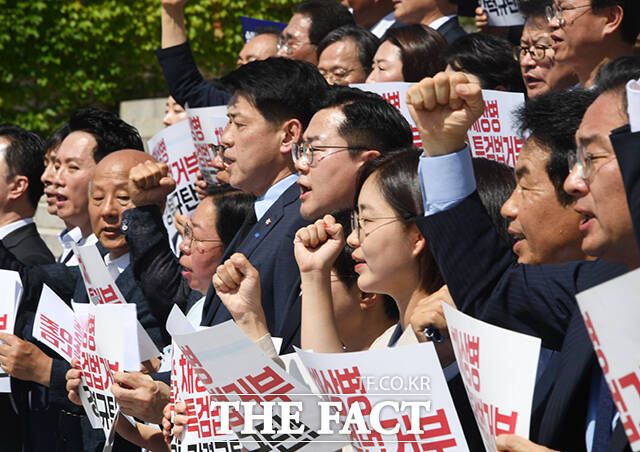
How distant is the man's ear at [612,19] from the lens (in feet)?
14.4

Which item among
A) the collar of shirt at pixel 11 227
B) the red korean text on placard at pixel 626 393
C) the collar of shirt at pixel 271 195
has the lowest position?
the red korean text on placard at pixel 626 393

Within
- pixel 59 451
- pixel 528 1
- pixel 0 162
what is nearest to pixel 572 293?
pixel 528 1

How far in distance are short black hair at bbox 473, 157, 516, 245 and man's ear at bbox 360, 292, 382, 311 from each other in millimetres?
666

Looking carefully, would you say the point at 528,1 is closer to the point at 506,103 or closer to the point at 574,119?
the point at 506,103

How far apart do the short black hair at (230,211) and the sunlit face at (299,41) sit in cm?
236

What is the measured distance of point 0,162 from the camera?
621cm

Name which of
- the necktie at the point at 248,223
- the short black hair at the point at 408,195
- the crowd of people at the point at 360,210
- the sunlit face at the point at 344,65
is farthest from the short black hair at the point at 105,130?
the short black hair at the point at 408,195

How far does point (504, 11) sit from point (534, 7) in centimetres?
101

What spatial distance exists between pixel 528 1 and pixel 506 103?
2.76 ft

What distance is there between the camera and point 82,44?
13.2 metres

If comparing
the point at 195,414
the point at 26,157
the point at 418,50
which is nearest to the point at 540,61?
the point at 418,50

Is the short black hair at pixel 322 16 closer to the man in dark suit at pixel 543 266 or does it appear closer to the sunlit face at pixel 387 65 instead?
the sunlit face at pixel 387 65

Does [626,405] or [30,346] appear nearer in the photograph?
[626,405]

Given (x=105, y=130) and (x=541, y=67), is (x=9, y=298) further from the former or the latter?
(x=541, y=67)
